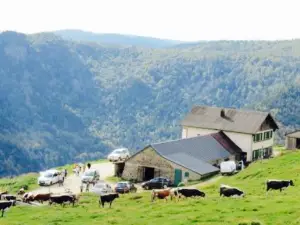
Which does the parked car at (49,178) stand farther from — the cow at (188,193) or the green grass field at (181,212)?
the cow at (188,193)

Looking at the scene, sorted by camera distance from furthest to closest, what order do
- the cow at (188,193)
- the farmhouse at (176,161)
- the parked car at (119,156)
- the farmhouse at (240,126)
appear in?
the farmhouse at (240,126), the parked car at (119,156), the farmhouse at (176,161), the cow at (188,193)

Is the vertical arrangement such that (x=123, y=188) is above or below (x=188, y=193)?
below

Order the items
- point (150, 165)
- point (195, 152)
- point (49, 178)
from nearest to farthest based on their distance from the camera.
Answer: point (49, 178) → point (150, 165) → point (195, 152)

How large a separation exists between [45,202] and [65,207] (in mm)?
5744

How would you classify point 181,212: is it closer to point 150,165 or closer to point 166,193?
point 166,193

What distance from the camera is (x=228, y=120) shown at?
88812 mm

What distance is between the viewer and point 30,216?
127ft

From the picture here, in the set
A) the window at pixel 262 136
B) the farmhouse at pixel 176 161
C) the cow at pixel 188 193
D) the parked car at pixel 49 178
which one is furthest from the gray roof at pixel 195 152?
the cow at pixel 188 193

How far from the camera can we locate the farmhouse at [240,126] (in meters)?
85.8

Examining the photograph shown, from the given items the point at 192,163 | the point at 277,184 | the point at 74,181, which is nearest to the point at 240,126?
the point at 192,163

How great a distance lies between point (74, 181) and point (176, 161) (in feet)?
41.7

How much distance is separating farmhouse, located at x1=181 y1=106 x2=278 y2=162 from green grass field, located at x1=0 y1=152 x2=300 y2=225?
38631 mm

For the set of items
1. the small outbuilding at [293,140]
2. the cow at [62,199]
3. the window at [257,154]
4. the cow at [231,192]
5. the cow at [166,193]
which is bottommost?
the cow at [62,199]

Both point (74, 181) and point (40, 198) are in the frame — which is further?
point (74, 181)
